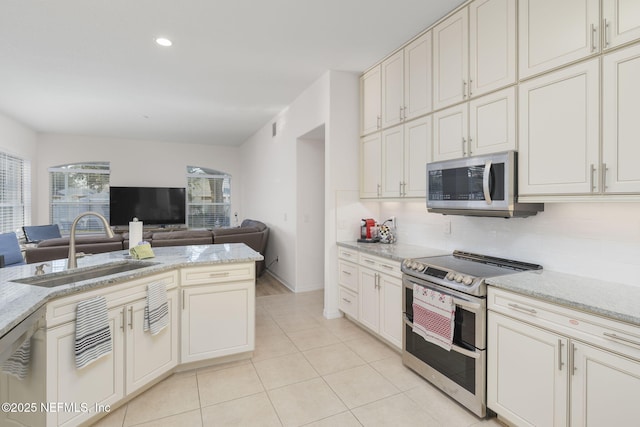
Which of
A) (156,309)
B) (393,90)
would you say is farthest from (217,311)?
(393,90)

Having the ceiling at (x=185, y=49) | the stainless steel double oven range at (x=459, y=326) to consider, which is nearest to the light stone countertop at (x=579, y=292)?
the stainless steel double oven range at (x=459, y=326)

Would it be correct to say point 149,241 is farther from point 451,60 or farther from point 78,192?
point 78,192

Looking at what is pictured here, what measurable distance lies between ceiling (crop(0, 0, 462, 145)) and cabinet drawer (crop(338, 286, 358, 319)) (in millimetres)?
2556

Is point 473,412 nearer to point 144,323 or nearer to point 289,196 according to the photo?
point 144,323

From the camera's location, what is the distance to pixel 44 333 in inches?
65.6

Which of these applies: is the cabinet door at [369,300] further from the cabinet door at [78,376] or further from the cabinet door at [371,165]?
the cabinet door at [78,376]

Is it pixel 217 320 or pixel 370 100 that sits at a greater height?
pixel 370 100

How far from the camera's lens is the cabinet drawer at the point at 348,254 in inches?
136

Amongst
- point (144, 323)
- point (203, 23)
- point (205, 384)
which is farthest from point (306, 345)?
point (203, 23)

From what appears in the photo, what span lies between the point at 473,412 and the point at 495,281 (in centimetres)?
87

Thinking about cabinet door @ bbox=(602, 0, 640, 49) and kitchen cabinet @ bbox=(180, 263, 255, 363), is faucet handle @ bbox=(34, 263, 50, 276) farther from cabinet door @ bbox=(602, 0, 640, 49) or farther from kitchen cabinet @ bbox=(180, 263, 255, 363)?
cabinet door @ bbox=(602, 0, 640, 49)

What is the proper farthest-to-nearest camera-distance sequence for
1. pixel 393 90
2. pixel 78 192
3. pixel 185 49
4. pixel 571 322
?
pixel 78 192 < pixel 393 90 < pixel 185 49 < pixel 571 322

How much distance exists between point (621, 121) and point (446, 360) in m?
1.73

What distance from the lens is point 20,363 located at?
167 cm
